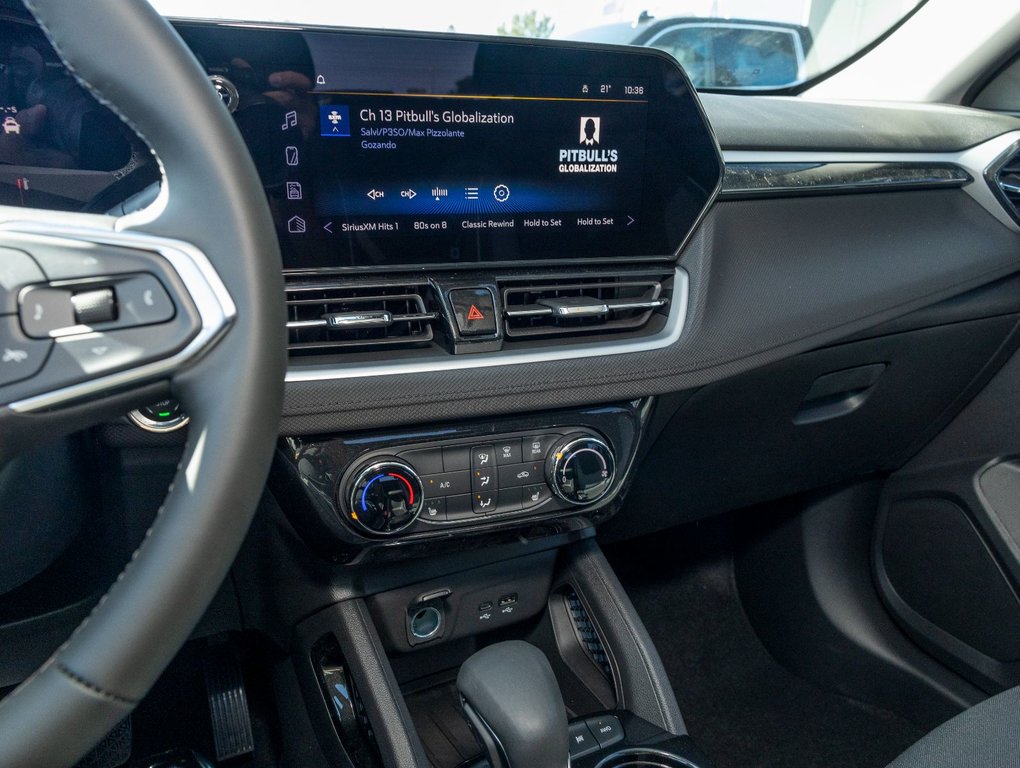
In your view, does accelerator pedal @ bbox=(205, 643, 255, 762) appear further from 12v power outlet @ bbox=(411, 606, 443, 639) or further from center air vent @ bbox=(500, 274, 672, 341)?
center air vent @ bbox=(500, 274, 672, 341)

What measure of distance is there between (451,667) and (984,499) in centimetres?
103

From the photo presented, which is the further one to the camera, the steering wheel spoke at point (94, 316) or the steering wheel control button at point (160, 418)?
the steering wheel control button at point (160, 418)

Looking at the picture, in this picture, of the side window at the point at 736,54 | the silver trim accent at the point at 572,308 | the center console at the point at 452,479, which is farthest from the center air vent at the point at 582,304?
the side window at the point at 736,54

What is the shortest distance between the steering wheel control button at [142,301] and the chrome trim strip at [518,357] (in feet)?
1.19

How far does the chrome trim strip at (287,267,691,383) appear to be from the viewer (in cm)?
102

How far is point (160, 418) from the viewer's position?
1.01m

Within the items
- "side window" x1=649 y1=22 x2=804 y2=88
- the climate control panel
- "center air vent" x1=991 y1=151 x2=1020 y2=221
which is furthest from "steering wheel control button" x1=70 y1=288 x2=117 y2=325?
"center air vent" x1=991 y1=151 x2=1020 y2=221

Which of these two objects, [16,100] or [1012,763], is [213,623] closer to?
[16,100]

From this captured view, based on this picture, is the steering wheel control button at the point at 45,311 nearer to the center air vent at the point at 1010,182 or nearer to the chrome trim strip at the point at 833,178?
the chrome trim strip at the point at 833,178

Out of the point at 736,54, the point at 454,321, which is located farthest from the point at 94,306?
the point at 736,54

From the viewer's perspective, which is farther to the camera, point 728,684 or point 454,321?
point 728,684

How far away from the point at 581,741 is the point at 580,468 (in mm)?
371

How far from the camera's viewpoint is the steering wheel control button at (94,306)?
0.63m

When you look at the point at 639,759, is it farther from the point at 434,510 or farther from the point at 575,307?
the point at 575,307
